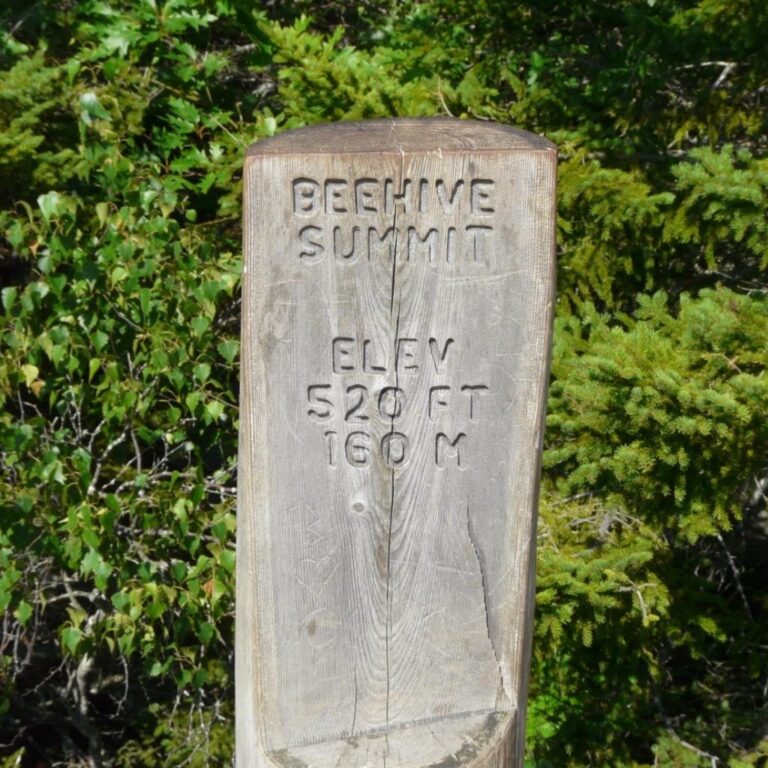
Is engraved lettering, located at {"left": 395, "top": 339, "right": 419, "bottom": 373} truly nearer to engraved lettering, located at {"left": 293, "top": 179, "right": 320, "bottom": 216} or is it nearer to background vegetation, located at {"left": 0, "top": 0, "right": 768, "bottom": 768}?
engraved lettering, located at {"left": 293, "top": 179, "right": 320, "bottom": 216}

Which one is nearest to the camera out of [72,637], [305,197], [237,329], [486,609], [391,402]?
[305,197]

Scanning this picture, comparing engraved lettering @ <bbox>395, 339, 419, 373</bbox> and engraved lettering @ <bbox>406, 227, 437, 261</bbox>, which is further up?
engraved lettering @ <bbox>406, 227, 437, 261</bbox>

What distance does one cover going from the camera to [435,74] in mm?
4094

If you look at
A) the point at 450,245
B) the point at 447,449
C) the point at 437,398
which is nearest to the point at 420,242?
the point at 450,245

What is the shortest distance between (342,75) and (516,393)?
85.7 inches

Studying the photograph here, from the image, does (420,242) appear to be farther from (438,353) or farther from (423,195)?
(438,353)

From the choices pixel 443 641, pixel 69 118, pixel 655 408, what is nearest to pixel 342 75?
pixel 69 118

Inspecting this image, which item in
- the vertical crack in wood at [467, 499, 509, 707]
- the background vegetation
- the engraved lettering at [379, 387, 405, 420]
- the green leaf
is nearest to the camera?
the engraved lettering at [379, 387, 405, 420]

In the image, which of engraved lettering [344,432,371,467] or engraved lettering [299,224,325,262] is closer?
engraved lettering [299,224,325,262]

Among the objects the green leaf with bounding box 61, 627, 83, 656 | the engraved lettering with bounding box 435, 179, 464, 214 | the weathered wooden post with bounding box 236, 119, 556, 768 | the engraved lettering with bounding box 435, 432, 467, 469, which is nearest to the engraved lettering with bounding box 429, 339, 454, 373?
the weathered wooden post with bounding box 236, 119, 556, 768

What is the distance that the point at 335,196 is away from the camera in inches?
66.9

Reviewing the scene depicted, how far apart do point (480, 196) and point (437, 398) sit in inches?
14.7

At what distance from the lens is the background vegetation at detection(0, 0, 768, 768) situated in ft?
10.0

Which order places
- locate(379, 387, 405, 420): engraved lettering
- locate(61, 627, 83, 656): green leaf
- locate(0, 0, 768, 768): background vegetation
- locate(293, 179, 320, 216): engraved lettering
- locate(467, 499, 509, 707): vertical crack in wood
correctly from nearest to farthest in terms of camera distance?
locate(293, 179, 320, 216): engraved lettering → locate(379, 387, 405, 420): engraved lettering → locate(467, 499, 509, 707): vertical crack in wood → locate(0, 0, 768, 768): background vegetation → locate(61, 627, 83, 656): green leaf
